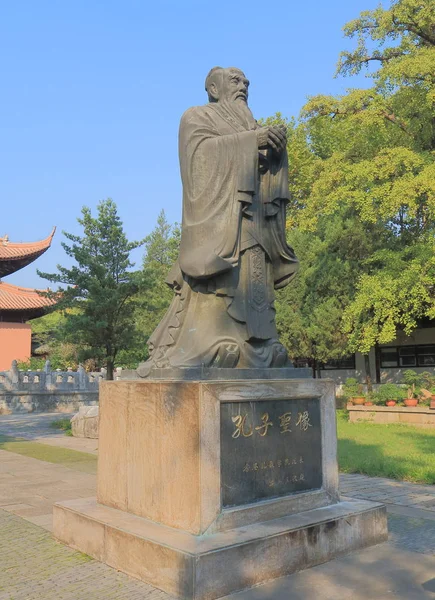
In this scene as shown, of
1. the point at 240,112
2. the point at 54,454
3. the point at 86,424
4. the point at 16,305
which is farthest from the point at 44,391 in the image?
the point at 240,112

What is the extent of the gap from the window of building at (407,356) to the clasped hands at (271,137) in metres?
18.8

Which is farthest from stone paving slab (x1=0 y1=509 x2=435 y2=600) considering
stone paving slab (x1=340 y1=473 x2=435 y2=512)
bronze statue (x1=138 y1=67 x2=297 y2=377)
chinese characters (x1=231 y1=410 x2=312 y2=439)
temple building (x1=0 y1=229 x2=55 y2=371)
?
temple building (x1=0 y1=229 x2=55 y2=371)

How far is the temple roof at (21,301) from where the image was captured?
31625mm

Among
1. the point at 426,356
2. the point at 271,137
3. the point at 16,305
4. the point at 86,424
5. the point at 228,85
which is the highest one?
the point at 16,305

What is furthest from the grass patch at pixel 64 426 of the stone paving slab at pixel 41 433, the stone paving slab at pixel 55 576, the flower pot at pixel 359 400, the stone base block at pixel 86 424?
the stone paving slab at pixel 55 576

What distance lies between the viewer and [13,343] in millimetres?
32438

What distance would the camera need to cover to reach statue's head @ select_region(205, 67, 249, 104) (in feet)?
16.3

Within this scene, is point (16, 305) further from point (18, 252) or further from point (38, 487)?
point (38, 487)

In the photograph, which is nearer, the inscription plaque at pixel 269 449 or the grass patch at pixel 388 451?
the inscription plaque at pixel 269 449

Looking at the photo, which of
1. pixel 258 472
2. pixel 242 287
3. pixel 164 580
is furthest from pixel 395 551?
pixel 242 287

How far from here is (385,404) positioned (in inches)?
627

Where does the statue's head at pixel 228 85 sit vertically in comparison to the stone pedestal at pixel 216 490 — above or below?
above

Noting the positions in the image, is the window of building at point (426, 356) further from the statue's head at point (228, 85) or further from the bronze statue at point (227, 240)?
the statue's head at point (228, 85)

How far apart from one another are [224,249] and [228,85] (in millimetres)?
1512
